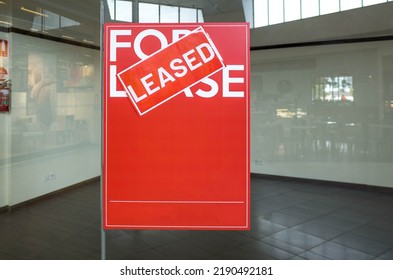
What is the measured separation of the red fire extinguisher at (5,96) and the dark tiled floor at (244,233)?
1291mm

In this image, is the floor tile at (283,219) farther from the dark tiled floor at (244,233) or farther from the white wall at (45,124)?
the white wall at (45,124)

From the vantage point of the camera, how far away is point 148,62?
2457 mm

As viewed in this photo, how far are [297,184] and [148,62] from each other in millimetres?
4200

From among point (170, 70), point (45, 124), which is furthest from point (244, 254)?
point (45, 124)

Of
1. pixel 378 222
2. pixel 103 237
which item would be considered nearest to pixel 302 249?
pixel 378 222

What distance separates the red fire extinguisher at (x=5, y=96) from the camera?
4609 millimetres

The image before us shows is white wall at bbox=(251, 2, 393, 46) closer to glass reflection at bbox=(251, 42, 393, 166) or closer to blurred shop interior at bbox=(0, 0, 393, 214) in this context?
blurred shop interior at bbox=(0, 0, 393, 214)

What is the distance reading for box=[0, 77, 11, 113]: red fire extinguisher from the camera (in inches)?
181

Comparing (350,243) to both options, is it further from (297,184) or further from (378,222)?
(297,184)

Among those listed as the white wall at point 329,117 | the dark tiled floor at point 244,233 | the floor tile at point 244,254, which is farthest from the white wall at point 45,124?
the white wall at point 329,117

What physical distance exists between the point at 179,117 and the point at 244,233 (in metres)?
1.62

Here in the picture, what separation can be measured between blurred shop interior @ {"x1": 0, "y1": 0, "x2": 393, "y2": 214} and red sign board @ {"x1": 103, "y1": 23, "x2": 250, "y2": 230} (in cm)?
36


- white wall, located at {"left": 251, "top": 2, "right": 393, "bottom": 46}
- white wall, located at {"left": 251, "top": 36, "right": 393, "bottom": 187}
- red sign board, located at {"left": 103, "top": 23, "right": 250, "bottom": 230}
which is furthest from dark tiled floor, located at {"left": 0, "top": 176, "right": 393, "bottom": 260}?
white wall, located at {"left": 251, "top": 2, "right": 393, "bottom": 46}

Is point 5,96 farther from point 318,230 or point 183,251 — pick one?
point 318,230
